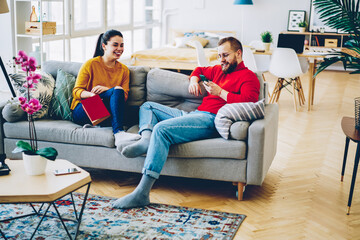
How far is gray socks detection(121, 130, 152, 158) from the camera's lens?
10.1 ft

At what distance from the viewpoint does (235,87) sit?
3.30 m

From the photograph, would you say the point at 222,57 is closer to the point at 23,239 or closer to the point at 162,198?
the point at 162,198

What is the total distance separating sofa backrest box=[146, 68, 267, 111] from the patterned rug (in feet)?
3.14

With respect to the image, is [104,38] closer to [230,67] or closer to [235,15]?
[230,67]

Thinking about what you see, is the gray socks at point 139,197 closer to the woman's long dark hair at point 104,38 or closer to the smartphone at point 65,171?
the smartphone at point 65,171

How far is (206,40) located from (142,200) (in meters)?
6.27

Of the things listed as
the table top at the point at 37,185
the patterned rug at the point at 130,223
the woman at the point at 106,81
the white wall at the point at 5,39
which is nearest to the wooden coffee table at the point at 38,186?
the table top at the point at 37,185

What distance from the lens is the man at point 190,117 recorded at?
2949 mm

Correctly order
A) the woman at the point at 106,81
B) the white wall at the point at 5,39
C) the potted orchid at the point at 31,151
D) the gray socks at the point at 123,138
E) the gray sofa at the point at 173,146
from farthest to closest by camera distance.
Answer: the white wall at the point at 5,39 < the woman at the point at 106,81 < the gray socks at the point at 123,138 < the gray sofa at the point at 173,146 < the potted orchid at the point at 31,151

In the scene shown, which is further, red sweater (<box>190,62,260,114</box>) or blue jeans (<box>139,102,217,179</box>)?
red sweater (<box>190,62,260,114</box>)

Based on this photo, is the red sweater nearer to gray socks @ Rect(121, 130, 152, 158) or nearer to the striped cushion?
the striped cushion

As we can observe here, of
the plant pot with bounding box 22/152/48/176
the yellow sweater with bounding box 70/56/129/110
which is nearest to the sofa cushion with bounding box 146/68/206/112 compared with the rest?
the yellow sweater with bounding box 70/56/129/110

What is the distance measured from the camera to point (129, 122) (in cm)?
A: 364

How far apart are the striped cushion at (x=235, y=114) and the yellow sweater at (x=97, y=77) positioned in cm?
86
